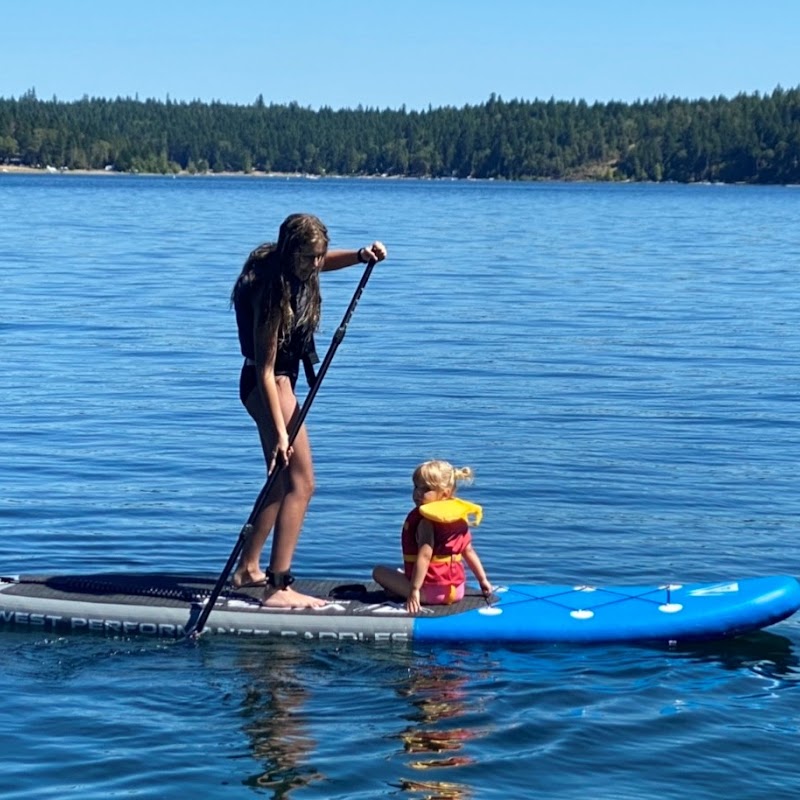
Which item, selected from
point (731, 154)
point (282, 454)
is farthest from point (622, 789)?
point (731, 154)

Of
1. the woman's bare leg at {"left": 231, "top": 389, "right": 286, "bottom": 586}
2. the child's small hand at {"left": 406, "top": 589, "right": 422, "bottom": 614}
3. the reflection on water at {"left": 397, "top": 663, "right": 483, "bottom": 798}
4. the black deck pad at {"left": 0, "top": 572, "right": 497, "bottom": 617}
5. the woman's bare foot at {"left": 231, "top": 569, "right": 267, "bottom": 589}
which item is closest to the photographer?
the reflection on water at {"left": 397, "top": 663, "right": 483, "bottom": 798}

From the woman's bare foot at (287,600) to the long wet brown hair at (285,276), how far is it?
4.94 ft

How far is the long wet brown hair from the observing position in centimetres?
864

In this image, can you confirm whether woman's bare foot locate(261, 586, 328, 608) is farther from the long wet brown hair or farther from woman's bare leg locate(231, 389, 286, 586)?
the long wet brown hair

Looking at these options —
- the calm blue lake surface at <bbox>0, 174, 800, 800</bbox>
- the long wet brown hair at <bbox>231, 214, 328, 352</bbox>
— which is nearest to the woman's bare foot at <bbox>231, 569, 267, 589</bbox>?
the calm blue lake surface at <bbox>0, 174, 800, 800</bbox>

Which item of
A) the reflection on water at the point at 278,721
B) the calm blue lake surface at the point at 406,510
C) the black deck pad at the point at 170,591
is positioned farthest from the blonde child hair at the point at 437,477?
the reflection on water at the point at 278,721

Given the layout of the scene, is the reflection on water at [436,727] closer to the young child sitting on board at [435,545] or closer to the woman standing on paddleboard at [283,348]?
the young child sitting on board at [435,545]

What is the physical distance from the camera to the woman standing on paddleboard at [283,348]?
870 centimetres

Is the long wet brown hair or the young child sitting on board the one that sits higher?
the long wet brown hair

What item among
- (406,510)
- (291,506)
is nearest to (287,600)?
(291,506)

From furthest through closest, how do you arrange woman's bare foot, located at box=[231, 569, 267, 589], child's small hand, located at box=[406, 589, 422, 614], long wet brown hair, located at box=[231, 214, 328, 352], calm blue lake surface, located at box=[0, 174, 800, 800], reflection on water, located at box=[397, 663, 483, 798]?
woman's bare foot, located at box=[231, 569, 267, 589] → child's small hand, located at box=[406, 589, 422, 614] → long wet brown hair, located at box=[231, 214, 328, 352] → calm blue lake surface, located at box=[0, 174, 800, 800] → reflection on water, located at box=[397, 663, 483, 798]

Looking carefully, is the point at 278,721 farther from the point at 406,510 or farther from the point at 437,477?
the point at 406,510

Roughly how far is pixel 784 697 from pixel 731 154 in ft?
604

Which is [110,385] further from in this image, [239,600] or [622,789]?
[622,789]
